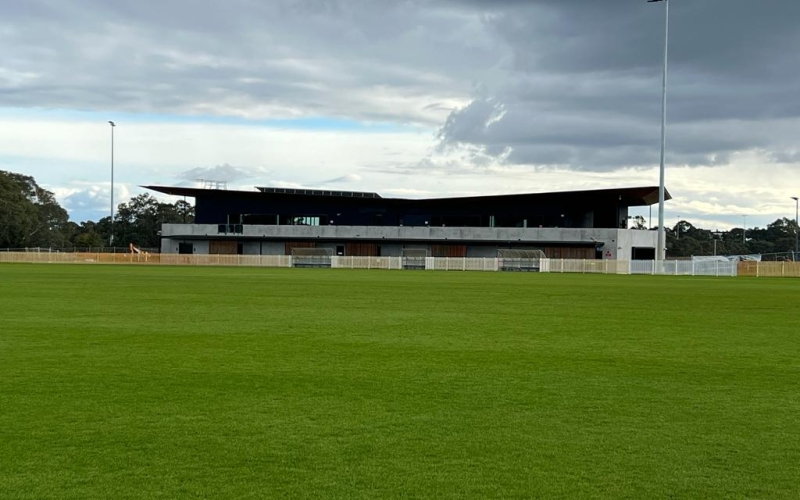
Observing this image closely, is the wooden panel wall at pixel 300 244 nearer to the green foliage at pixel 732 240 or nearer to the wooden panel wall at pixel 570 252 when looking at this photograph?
the wooden panel wall at pixel 570 252

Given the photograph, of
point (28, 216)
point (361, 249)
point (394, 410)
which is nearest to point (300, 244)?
point (361, 249)

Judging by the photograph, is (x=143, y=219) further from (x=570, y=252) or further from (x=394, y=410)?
(x=394, y=410)

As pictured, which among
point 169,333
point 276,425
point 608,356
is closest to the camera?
point 276,425

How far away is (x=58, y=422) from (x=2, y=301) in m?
17.8

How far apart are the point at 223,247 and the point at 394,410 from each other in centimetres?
9322

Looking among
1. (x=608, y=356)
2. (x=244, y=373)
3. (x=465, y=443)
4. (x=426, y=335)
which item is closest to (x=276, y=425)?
(x=465, y=443)

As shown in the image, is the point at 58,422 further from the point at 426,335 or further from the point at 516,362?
the point at 426,335

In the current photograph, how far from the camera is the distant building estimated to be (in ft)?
294

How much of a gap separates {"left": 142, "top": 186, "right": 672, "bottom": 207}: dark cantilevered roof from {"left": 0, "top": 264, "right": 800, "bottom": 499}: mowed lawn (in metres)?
70.3

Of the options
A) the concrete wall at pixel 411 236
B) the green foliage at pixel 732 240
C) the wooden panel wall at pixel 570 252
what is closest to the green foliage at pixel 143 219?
the concrete wall at pixel 411 236

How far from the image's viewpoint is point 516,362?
39.9 ft

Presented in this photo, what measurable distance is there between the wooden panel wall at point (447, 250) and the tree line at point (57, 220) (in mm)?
61487

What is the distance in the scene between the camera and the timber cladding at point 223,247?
325 ft

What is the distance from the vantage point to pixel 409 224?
4013 inches
